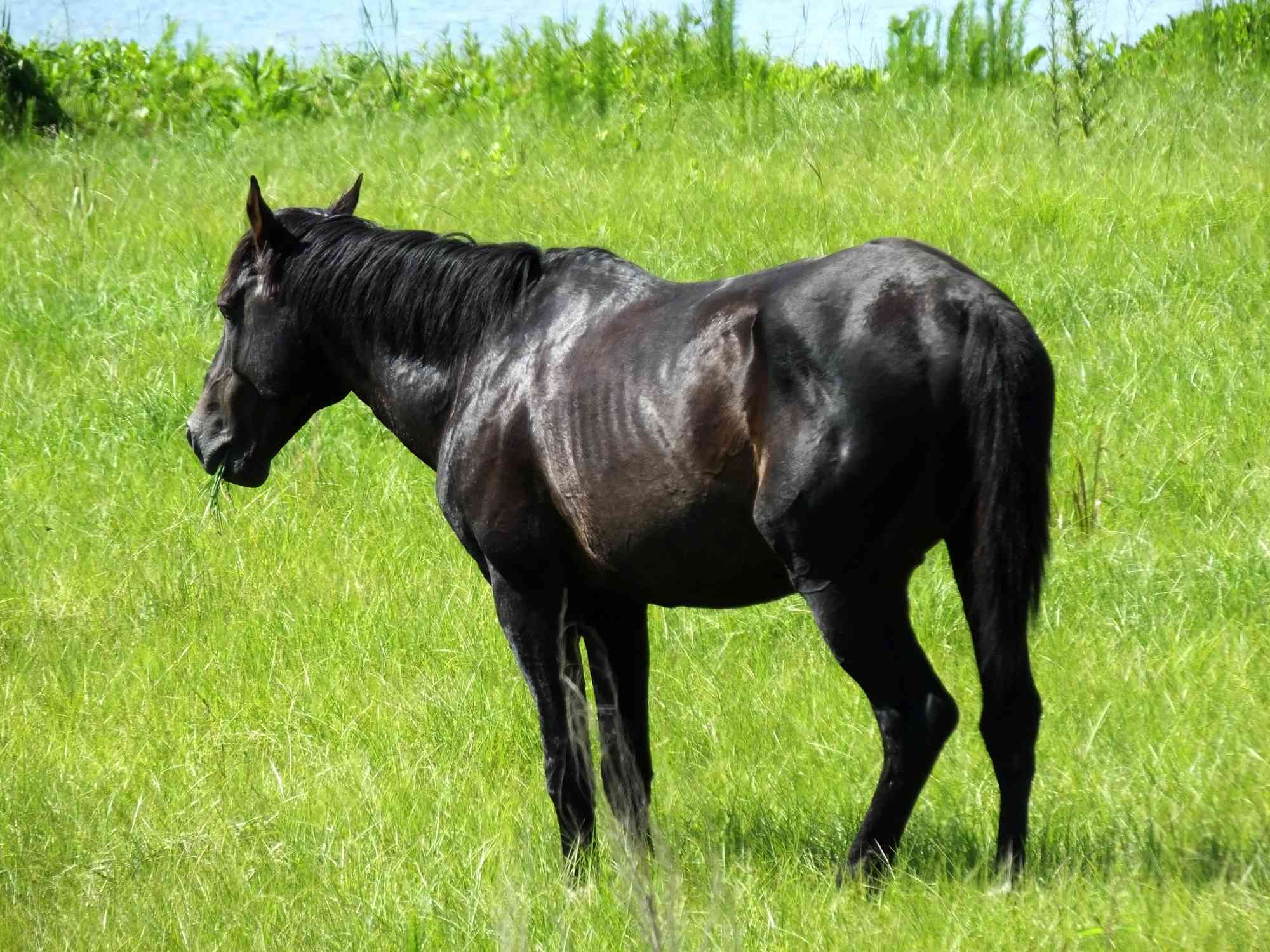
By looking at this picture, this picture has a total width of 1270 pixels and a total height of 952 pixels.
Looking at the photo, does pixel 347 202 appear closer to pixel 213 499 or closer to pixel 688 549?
pixel 688 549

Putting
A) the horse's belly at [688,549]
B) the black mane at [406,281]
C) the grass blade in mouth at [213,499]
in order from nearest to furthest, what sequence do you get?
the horse's belly at [688,549] < the black mane at [406,281] < the grass blade in mouth at [213,499]

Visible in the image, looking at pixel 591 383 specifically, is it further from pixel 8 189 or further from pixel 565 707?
pixel 8 189

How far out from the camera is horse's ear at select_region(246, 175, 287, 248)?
4.23 meters

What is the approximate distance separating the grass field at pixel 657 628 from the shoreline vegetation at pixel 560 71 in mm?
786

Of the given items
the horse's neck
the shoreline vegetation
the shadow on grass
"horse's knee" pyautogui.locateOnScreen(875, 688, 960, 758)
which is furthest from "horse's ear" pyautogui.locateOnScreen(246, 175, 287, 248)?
the shoreline vegetation

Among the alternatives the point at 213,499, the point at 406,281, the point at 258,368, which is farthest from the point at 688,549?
the point at 213,499

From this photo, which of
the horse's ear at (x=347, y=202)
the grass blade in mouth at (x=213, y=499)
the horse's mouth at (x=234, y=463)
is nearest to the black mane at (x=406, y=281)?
the horse's ear at (x=347, y=202)

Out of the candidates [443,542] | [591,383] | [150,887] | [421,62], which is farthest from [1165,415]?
[421,62]

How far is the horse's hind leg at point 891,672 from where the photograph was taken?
3.33 m

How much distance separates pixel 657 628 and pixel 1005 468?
2414mm

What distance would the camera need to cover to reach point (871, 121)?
33.0 ft

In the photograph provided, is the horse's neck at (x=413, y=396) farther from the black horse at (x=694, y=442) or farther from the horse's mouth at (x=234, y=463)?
the horse's mouth at (x=234, y=463)

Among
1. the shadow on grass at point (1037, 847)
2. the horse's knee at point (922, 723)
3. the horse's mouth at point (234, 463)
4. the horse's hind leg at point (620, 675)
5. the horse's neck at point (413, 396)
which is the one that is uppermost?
the horse's neck at point (413, 396)

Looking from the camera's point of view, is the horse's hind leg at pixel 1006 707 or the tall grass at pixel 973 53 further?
the tall grass at pixel 973 53
